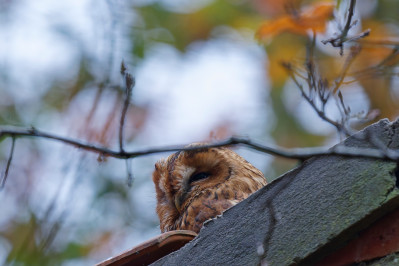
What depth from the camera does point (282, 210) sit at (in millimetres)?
1509

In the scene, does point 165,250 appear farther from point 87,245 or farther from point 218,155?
point 87,245

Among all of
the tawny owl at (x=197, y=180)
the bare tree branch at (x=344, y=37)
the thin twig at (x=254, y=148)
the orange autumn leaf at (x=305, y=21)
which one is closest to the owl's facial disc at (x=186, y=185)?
the tawny owl at (x=197, y=180)

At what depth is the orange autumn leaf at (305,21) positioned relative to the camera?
3312mm

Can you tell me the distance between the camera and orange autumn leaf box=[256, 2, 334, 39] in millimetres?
3312

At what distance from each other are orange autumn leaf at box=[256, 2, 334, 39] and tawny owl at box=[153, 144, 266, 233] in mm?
1013

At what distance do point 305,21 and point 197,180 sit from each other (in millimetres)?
1384

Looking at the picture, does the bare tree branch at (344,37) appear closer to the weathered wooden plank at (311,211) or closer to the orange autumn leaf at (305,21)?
the weathered wooden plank at (311,211)

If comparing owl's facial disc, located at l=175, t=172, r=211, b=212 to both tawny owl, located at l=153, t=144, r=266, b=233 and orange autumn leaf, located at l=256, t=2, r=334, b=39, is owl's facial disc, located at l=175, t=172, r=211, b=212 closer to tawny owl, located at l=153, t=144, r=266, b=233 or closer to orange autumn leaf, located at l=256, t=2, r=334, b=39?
tawny owl, located at l=153, t=144, r=266, b=233

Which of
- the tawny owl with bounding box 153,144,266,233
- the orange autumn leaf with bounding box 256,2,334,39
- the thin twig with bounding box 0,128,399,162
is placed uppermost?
the orange autumn leaf with bounding box 256,2,334,39

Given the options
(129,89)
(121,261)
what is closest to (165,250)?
(121,261)

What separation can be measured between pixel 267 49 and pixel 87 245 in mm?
3057

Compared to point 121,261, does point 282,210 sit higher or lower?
lower

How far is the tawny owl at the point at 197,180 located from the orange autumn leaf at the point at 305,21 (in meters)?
1.01

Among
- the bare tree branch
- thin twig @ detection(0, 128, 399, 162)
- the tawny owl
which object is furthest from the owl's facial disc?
thin twig @ detection(0, 128, 399, 162)
